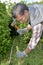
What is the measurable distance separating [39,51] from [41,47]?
0.45 feet

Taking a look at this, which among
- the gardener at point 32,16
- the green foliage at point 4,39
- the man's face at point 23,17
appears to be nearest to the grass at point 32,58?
the green foliage at point 4,39

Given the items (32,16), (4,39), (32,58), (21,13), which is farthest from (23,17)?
(32,58)

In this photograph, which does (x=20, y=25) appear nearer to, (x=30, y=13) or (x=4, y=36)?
(x=4, y=36)

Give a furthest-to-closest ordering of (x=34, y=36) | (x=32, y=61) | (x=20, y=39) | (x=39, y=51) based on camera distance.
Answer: (x=20, y=39)
(x=39, y=51)
(x=32, y=61)
(x=34, y=36)

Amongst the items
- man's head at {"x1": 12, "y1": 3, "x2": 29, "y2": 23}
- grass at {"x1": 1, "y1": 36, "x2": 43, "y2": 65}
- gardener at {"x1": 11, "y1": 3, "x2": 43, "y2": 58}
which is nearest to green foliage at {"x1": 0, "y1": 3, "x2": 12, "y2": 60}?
grass at {"x1": 1, "y1": 36, "x2": 43, "y2": 65}

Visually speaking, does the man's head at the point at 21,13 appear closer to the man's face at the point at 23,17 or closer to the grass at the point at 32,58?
the man's face at the point at 23,17

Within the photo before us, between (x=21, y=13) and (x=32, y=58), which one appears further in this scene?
(x=32, y=58)

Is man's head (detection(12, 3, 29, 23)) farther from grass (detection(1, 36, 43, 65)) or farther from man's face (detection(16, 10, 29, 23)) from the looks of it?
grass (detection(1, 36, 43, 65))

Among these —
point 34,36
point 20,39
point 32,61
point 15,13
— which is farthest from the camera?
point 20,39

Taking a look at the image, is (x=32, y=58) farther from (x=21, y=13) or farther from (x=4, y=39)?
(x=21, y=13)

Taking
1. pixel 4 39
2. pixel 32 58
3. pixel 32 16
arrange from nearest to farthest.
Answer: pixel 32 16 < pixel 4 39 < pixel 32 58

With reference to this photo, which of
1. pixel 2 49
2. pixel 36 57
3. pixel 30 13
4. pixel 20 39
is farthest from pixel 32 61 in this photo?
pixel 30 13

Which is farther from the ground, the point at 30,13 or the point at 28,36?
the point at 30,13

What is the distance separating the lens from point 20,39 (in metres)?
5.75
